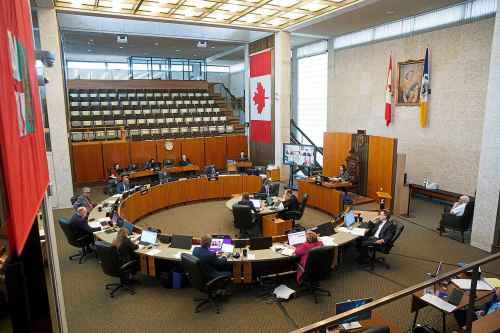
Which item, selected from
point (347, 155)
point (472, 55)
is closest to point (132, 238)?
point (347, 155)

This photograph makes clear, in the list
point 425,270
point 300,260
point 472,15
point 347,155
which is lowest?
point 425,270

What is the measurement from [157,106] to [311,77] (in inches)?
332

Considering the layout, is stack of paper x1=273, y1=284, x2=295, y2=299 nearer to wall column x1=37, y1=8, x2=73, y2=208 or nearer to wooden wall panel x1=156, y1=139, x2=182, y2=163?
wall column x1=37, y1=8, x2=73, y2=208

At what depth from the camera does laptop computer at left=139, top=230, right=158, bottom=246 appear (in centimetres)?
701

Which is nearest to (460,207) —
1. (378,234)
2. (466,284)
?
(378,234)

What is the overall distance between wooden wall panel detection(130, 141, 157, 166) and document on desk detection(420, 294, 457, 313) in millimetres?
13098

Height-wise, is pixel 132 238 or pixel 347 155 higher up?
pixel 347 155

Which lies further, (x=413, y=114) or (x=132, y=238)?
(x=413, y=114)

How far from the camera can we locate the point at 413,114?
42.4 feet

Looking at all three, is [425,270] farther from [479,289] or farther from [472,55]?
[472,55]

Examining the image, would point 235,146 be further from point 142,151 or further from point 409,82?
point 409,82

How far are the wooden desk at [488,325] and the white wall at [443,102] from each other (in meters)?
8.43

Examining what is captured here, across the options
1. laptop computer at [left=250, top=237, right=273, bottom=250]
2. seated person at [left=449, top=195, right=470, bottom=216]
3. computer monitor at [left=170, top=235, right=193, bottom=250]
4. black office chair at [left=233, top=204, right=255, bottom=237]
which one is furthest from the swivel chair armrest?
seated person at [left=449, top=195, right=470, bottom=216]

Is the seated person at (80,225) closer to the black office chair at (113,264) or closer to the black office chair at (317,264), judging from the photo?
the black office chair at (113,264)
